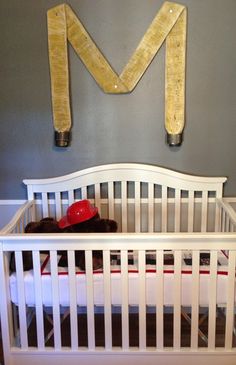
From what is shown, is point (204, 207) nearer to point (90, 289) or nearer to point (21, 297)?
point (90, 289)

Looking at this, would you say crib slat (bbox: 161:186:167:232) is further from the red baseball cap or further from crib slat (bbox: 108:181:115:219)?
the red baseball cap

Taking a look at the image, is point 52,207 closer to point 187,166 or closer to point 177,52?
point 187,166

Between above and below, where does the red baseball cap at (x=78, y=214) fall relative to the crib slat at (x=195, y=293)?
above

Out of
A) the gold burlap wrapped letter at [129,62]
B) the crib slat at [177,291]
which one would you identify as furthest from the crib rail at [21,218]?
the crib slat at [177,291]

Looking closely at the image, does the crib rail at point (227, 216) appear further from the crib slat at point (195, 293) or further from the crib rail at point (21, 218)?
the crib rail at point (21, 218)

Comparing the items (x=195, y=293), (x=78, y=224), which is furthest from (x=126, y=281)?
(x=78, y=224)

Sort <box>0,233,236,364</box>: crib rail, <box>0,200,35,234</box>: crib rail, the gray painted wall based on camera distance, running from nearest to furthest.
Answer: <box>0,233,236,364</box>: crib rail → <box>0,200,35,234</box>: crib rail → the gray painted wall

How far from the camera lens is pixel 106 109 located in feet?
7.77

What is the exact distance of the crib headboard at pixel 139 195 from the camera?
237cm

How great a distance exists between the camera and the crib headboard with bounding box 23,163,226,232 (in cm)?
237

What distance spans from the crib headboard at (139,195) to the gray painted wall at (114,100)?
0.28ft

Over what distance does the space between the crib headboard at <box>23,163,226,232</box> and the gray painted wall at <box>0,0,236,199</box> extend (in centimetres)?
9

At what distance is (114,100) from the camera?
2.35 metres

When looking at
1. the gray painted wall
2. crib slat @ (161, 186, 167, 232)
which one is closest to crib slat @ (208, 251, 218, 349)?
crib slat @ (161, 186, 167, 232)
